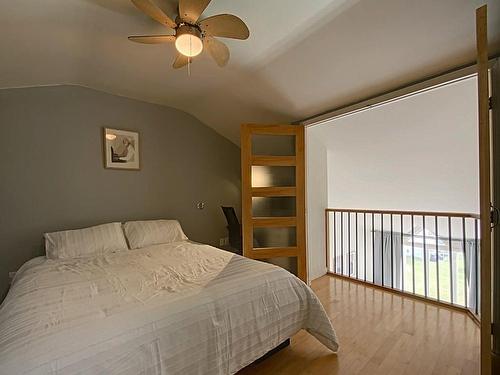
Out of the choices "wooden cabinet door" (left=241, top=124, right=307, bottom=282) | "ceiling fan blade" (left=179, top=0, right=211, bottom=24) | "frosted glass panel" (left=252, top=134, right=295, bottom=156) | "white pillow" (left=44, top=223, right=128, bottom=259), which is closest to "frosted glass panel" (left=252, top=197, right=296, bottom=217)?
"wooden cabinet door" (left=241, top=124, right=307, bottom=282)

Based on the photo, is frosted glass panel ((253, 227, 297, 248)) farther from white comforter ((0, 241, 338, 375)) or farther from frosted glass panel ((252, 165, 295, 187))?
white comforter ((0, 241, 338, 375))

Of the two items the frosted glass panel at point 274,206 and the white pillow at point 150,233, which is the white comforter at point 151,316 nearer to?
the white pillow at point 150,233

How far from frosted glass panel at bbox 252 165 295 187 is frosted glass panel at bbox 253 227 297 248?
58 centimetres

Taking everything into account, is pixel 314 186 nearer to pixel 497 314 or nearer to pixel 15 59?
pixel 497 314

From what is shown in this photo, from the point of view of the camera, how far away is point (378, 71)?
215cm

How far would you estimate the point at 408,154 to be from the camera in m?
3.59

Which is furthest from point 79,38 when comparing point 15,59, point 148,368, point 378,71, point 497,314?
point 497,314

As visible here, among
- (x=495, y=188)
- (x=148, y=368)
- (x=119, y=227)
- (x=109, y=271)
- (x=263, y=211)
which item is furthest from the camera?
(x=263, y=211)

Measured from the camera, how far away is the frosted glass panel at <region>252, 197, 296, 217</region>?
3.04 meters

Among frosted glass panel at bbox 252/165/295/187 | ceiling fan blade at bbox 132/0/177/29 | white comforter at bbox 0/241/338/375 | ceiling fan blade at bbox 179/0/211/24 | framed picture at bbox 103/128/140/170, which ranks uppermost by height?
ceiling fan blade at bbox 179/0/211/24

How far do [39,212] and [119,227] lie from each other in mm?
799

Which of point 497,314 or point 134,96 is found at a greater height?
point 134,96

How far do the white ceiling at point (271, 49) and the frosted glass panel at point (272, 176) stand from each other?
76 cm

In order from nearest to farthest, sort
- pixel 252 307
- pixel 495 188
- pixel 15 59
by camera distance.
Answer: pixel 252 307 < pixel 495 188 < pixel 15 59
